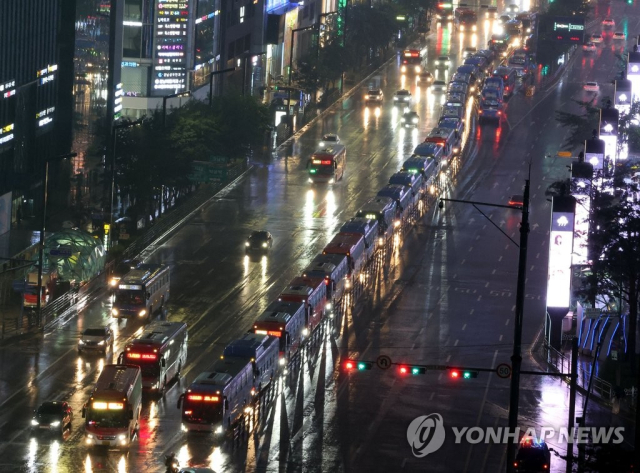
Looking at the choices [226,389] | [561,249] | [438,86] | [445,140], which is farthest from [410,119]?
[226,389]

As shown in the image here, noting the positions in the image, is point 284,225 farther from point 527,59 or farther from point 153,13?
point 527,59

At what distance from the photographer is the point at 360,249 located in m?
103

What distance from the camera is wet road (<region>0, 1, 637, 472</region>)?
69562 millimetres

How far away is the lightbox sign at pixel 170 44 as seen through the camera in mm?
141250

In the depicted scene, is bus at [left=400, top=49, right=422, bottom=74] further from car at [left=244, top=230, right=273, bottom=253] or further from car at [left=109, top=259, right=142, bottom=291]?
car at [left=109, top=259, right=142, bottom=291]

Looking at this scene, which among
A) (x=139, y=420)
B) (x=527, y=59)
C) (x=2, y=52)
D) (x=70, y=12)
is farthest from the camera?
(x=527, y=59)

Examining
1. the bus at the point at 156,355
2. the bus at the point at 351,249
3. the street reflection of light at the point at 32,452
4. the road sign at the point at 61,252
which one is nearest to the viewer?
the street reflection of light at the point at 32,452

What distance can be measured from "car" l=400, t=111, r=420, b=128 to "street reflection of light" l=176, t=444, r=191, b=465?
3557 inches

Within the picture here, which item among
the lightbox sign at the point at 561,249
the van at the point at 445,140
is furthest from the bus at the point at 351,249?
the van at the point at 445,140

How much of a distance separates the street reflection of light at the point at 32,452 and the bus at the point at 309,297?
21053 mm

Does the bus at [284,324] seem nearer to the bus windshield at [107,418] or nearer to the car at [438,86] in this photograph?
the bus windshield at [107,418]

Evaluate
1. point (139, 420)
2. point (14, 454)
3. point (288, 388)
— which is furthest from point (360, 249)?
point (14, 454)

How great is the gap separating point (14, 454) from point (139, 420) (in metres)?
7.30

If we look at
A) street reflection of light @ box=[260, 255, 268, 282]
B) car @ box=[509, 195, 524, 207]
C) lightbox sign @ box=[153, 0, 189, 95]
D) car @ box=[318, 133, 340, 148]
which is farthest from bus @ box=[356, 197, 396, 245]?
lightbox sign @ box=[153, 0, 189, 95]
